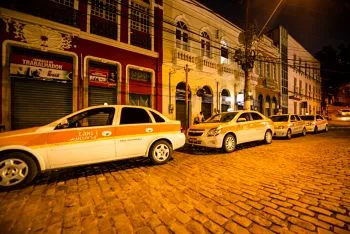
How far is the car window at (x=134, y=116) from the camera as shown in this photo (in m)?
5.86

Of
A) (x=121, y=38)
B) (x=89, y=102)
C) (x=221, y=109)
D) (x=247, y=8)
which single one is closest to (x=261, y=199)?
(x=89, y=102)

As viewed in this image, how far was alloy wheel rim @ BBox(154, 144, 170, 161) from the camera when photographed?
6.33 meters

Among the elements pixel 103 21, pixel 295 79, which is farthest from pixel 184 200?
pixel 295 79

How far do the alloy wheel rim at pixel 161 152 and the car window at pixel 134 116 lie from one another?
2.95 feet

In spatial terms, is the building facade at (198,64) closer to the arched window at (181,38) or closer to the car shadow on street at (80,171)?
the arched window at (181,38)

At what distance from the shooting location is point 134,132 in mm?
5867

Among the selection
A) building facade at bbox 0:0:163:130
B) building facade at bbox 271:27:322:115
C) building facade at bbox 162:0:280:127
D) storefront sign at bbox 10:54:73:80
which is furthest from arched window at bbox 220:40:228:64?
storefront sign at bbox 10:54:73:80

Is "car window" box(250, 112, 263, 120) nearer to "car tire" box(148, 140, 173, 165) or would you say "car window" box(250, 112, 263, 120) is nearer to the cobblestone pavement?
the cobblestone pavement

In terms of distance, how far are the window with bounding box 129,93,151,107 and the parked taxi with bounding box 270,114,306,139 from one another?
8.27m

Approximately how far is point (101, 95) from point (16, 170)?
733 cm

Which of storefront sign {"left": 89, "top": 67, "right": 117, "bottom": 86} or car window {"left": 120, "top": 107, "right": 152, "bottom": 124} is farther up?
storefront sign {"left": 89, "top": 67, "right": 117, "bottom": 86}

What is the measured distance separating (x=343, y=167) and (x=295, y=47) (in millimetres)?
32046

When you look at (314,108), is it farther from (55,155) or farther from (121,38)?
(55,155)

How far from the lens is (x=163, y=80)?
13828 millimetres
